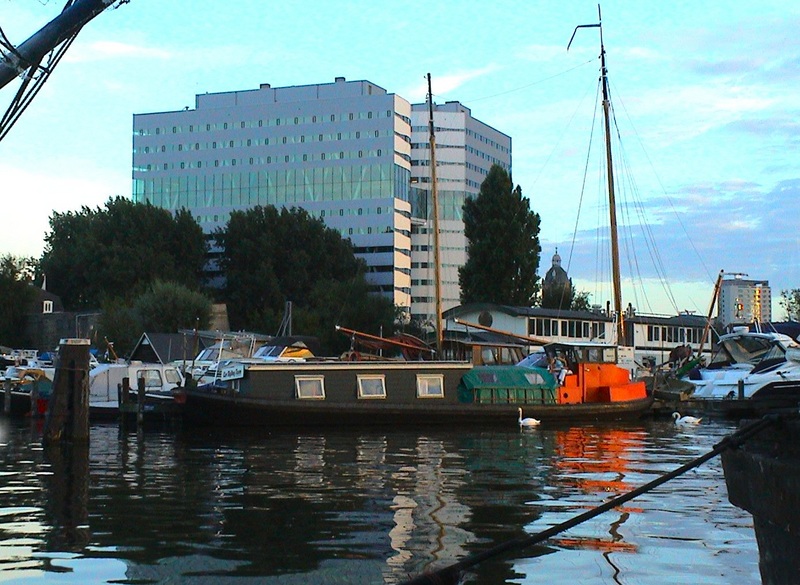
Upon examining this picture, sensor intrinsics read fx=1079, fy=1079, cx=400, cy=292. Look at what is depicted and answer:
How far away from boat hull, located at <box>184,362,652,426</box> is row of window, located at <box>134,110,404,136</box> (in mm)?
90380

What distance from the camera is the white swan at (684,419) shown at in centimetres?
3784

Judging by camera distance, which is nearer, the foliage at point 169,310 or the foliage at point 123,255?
the foliage at point 169,310

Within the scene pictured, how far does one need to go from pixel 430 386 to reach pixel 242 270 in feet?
209

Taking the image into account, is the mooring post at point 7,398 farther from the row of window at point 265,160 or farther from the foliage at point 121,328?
the row of window at point 265,160

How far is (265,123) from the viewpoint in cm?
12850

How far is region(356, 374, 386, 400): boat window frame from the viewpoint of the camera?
34656 mm

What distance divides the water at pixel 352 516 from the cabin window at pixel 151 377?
13601 millimetres

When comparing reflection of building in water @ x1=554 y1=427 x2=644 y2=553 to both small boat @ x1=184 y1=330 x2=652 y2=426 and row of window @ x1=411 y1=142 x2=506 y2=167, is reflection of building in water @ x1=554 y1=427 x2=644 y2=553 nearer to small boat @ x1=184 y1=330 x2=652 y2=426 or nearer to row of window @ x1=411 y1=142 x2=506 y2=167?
small boat @ x1=184 y1=330 x2=652 y2=426

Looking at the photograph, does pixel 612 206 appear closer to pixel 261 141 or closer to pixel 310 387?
pixel 310 387

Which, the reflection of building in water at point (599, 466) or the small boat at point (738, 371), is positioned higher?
the small boat at point (738, 371)

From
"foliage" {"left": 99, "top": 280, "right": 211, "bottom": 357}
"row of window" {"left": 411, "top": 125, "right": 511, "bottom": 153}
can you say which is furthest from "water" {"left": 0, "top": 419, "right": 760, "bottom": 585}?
"row of window" {"left": 411, "top": 125, "right": 511, "bottom": 153}

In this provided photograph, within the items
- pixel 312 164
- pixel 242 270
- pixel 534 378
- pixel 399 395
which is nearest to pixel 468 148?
pixel 312 164

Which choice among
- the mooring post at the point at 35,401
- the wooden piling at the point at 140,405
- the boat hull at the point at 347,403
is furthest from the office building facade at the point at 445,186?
the wooden piling at the point at 140,405

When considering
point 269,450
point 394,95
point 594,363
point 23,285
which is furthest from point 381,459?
point 394,95
